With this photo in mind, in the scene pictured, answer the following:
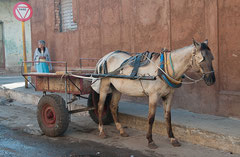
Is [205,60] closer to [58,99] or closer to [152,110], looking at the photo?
[152,110]

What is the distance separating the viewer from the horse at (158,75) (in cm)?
455

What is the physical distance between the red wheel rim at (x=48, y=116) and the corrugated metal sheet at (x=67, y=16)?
5165 mm

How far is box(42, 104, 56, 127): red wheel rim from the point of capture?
6.11 m

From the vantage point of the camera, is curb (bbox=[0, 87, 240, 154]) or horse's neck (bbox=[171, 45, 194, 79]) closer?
horse's neck (bbox=[171, 45, 194, 79])

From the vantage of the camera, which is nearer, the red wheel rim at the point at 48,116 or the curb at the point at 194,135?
the curb at the point at 194,135

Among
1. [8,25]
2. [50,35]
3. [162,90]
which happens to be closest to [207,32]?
[162,90]

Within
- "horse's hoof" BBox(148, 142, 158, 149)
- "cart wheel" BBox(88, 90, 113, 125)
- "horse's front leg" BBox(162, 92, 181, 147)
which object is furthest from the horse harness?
"horse's hoof" BBox(148, 142, 158, 149)

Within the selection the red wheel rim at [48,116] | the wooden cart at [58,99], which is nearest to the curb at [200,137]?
the wooden cart at [58,99]

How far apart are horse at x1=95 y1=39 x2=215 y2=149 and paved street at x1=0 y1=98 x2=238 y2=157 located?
0.22 metres

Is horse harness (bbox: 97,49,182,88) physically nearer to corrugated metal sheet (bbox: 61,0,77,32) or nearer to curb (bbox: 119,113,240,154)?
curb (bbox: 119,113,240,154)

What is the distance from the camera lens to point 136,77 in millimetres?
5223

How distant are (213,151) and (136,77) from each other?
172 cm

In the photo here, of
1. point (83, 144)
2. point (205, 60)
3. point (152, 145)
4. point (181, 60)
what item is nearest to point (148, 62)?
point (181, 60)

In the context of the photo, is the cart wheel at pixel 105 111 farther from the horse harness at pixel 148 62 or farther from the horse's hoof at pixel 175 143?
the horse's hoof at pixel 175 143
